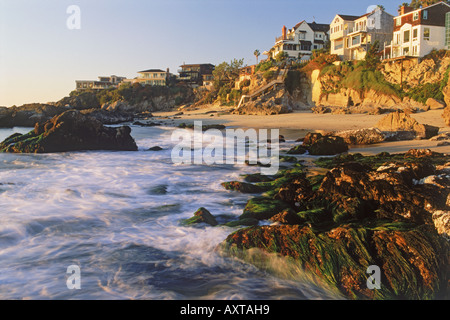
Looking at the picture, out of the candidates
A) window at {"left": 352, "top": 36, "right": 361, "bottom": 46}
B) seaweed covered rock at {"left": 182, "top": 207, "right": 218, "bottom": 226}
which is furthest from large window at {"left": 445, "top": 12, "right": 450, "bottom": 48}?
seaweed covered rock at {"left": 182, "top": 207, "right": 218, "bottom": 226}

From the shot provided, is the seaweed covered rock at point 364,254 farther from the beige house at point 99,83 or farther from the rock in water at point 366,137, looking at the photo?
the beige house at point 99,83

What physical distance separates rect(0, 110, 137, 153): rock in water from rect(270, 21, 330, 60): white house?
48359 millimetres

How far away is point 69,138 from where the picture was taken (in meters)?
17.6

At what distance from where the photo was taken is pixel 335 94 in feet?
140

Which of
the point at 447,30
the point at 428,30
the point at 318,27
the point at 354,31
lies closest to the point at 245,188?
the point at 428,30

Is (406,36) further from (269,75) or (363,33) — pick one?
(269,75)

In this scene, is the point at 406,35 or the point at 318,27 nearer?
the point at 406,35

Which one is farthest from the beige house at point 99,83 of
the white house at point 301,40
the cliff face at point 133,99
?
the white house at point 301,40

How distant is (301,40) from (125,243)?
62882mm

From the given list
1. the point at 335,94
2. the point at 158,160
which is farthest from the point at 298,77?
the point at 158,160

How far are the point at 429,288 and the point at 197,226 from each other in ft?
12.6

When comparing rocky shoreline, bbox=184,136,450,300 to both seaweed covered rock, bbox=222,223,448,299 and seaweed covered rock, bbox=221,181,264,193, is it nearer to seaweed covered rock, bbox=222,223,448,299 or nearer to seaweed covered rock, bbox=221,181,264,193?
seaweed covered rock, bbox=222,223,448,299

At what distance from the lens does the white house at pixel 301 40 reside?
6169 cm

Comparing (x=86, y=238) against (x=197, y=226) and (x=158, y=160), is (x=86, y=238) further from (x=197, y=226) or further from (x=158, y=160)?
(x=158, y=160)
